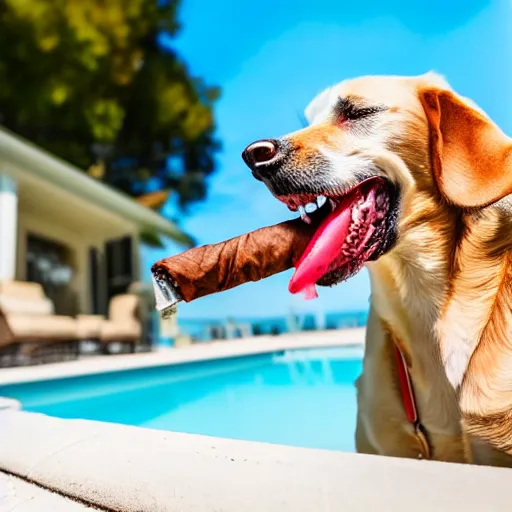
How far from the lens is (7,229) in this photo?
659 centimetres

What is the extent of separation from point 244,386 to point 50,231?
6156 mm

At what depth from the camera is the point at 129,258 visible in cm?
1076

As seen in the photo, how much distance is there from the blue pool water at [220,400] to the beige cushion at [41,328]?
1.31 meters

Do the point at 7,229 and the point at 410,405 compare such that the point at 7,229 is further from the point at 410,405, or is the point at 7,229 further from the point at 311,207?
the point at 410,405

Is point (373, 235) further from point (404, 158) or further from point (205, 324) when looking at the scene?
point (205, 324)

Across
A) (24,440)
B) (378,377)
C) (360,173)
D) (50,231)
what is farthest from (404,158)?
(50,231)

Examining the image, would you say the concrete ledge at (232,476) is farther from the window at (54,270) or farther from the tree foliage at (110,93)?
the tree foliage at (110,93)

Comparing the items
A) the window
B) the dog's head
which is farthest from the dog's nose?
the window

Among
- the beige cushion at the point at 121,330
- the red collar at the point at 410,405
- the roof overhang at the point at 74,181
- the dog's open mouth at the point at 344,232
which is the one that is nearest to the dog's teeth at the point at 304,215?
the dog's open mouth at the point at 344,232

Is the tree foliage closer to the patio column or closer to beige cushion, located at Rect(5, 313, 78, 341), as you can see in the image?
the patio column

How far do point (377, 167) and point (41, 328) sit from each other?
214 inches

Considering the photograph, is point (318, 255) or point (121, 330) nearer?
point (318, 255)

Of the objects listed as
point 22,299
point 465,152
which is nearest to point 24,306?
point 22,299

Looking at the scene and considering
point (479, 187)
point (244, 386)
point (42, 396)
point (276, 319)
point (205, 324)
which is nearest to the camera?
point (479, 187)
